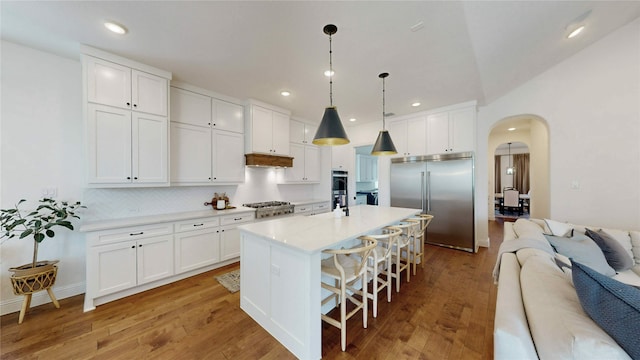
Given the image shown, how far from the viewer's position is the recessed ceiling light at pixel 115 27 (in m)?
1.91

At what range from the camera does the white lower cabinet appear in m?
2.28

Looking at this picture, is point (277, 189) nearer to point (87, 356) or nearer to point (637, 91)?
point (87, 356)

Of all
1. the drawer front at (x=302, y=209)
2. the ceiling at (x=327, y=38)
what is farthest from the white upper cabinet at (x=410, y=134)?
the drawer front at (x=302, y=209)

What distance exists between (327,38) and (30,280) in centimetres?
367

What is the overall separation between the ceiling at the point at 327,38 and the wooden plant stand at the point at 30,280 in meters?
2.27

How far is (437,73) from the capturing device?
2.87 meters

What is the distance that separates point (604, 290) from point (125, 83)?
4.04 meters

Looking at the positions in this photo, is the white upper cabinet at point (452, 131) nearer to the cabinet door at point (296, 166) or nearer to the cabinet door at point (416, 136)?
the cabinet door at point (416, 136)

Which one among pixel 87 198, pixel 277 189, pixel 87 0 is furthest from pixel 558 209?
pixel 87 198

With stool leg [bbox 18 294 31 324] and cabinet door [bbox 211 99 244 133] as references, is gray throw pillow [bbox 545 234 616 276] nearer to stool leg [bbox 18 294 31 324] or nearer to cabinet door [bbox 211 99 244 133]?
cabinet door [bbox 211 99 244 133]

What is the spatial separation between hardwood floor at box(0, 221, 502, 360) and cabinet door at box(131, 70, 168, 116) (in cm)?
223

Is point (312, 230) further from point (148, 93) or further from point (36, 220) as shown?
point (36, 220)

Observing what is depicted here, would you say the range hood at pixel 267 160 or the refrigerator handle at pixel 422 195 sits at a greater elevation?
the range hood at pixel 267 160

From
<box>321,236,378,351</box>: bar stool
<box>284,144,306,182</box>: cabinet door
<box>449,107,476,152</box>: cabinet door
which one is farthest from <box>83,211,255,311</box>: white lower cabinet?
<box>449,107,476,152</box>: cabinet door
